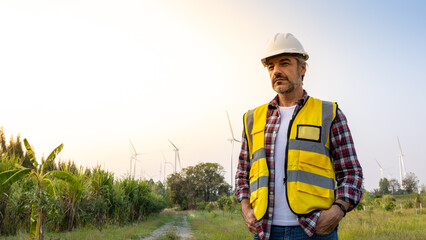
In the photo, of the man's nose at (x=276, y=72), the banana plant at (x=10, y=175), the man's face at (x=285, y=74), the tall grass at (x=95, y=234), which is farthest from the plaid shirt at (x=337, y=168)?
the tall grass at (x=95, y=234)

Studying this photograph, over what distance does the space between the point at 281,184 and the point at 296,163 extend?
161 mm

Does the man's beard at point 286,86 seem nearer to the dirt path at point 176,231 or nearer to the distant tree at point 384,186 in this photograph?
the dirt path at point 176,231

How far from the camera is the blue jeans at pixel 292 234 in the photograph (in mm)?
1836

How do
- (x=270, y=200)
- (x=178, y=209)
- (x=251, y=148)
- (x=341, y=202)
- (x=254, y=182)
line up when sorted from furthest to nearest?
1. (x=178, y=209)
2. (x=251, y=148)
3. (x=254, y=182)
4. (x=270, y=200)
5. (x=341, y=202)

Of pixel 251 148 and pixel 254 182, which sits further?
pixel 251 148

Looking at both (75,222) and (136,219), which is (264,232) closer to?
(75,222)

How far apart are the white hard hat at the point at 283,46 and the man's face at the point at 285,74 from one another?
2.3 inches

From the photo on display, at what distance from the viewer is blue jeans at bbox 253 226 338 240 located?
184cm

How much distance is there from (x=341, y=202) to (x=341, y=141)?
1.24 ft

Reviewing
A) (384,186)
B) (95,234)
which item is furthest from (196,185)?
(95,234)

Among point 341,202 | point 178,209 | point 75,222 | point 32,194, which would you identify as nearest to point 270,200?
point 341,202

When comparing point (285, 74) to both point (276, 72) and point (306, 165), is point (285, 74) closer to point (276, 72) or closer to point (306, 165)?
point (276, 72)

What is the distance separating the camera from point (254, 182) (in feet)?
6.76

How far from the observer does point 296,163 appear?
1.89 m
